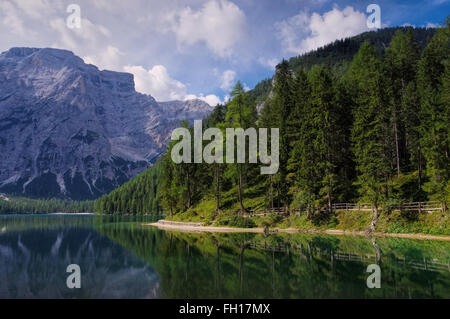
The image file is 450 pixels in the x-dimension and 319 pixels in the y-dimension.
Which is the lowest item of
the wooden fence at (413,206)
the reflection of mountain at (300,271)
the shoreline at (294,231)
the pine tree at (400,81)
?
the shoreline at (294,231)

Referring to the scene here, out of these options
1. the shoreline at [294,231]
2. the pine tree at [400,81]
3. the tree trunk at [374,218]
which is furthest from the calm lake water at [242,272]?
the pine tree at [400,81]

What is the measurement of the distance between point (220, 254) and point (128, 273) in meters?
8.07

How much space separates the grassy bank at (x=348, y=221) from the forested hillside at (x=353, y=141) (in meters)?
1.23

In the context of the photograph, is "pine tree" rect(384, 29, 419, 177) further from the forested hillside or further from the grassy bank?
the grassy bank

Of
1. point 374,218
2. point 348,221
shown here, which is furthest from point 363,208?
point 374,218

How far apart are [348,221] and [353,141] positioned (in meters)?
13.5

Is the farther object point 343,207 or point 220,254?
point 343,207

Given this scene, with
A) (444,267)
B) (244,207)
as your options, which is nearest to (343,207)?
(244,207)

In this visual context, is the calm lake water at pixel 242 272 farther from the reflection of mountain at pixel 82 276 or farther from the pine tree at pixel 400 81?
the pine tree at pixel 400 81

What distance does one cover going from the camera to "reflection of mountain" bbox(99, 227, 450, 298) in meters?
13.7

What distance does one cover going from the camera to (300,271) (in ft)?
59.3

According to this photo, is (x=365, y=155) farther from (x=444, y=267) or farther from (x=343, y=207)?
(x=444, y=267)

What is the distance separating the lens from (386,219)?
36.7 m

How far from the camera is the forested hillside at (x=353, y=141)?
3784 centimetres
